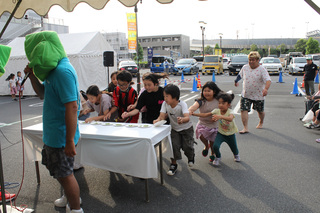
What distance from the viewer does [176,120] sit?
3.80m

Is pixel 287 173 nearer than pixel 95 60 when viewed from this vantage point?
Yes

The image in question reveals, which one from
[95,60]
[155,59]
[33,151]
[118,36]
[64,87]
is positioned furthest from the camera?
[118,36]

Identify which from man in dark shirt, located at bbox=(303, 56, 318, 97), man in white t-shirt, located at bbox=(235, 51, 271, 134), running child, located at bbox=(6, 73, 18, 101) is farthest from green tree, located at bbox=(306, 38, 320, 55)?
man in white t-shirt, located at bbox=(235, 51, 271, 134)

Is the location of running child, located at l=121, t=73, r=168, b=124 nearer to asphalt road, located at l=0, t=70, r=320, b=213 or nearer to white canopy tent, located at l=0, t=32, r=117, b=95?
asphalt road, located at l=0, t=70, r=320, b=213

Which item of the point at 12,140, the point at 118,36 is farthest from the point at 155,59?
the point at 118,36

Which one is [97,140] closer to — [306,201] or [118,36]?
[306,201]

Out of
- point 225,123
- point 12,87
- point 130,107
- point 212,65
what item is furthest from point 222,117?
point 212,65

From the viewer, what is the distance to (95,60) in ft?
51.4

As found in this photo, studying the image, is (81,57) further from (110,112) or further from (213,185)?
(213,185)

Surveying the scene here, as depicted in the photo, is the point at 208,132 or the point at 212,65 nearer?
the point at 208,132

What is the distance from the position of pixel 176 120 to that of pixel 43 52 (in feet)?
6.93

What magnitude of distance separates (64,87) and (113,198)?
1705mm

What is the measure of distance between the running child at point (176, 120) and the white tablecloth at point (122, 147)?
1.10 ft

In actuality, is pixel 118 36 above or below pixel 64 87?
above
